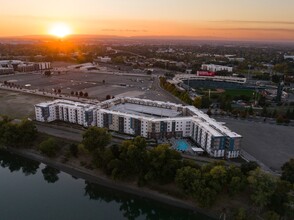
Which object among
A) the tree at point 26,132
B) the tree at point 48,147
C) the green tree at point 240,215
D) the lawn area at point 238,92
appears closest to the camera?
the green tree at point 240,215

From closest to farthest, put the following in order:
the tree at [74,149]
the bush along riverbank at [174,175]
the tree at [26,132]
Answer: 1. the bush along riverbank at [174,175]
2. the tree at [74,149]
3. the tree at [26,132]

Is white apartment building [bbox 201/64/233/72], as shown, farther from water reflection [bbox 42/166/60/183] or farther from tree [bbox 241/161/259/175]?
water reflection [bbox 42/166/60/183]

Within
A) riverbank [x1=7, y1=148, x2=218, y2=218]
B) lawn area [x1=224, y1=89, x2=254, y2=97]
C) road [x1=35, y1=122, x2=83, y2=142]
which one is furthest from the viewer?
lawn area [x1=224, y1=89, x2=254, y2=97]

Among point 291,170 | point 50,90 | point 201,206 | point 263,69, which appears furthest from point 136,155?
point 263,69

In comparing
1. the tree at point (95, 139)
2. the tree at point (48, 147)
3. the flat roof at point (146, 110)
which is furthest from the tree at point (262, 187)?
the tree at point (48, 147)

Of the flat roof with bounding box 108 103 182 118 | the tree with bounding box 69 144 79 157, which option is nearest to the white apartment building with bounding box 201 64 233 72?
the flat roof with bounding box 108 103 182 118

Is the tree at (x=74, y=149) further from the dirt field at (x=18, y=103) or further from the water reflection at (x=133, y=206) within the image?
the dirt field at (x=18, y=103)
